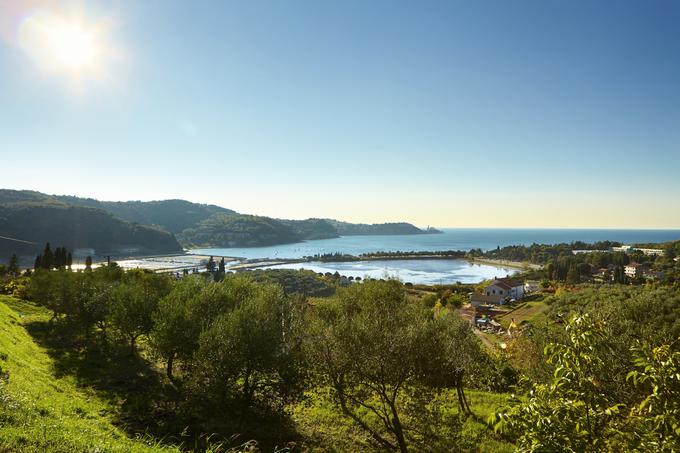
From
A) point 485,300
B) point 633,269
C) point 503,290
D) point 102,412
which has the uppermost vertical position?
point 102,412

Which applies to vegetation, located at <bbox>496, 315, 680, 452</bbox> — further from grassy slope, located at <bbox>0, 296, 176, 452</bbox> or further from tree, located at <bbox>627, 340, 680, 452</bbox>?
grassy slope, located at <bbox>0, 296, 176, 452</bbox>

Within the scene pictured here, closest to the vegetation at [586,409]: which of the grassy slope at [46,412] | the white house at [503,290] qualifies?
the grassy slope at [46,412]

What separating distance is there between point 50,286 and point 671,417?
51489 mm

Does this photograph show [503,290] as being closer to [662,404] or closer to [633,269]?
[633,269]

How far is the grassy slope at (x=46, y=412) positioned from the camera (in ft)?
29.1

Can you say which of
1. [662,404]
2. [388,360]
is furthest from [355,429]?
[662,404]

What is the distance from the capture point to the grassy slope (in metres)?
8.86

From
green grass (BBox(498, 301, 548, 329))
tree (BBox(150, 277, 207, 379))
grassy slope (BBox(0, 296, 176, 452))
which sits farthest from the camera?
green grass (BBox(498, 301, 548, 329))

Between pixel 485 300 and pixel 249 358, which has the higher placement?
pixel 249 358

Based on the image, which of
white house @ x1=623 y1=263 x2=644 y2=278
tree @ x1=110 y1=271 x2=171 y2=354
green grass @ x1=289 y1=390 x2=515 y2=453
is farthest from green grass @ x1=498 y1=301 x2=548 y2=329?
white house @ x1=623 y1=263 x2=644 y2=278

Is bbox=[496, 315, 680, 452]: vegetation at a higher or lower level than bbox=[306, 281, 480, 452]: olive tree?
higher

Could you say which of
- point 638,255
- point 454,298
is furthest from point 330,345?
point 638,255

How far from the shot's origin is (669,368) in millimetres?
4590

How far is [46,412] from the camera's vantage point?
12.5 metres
